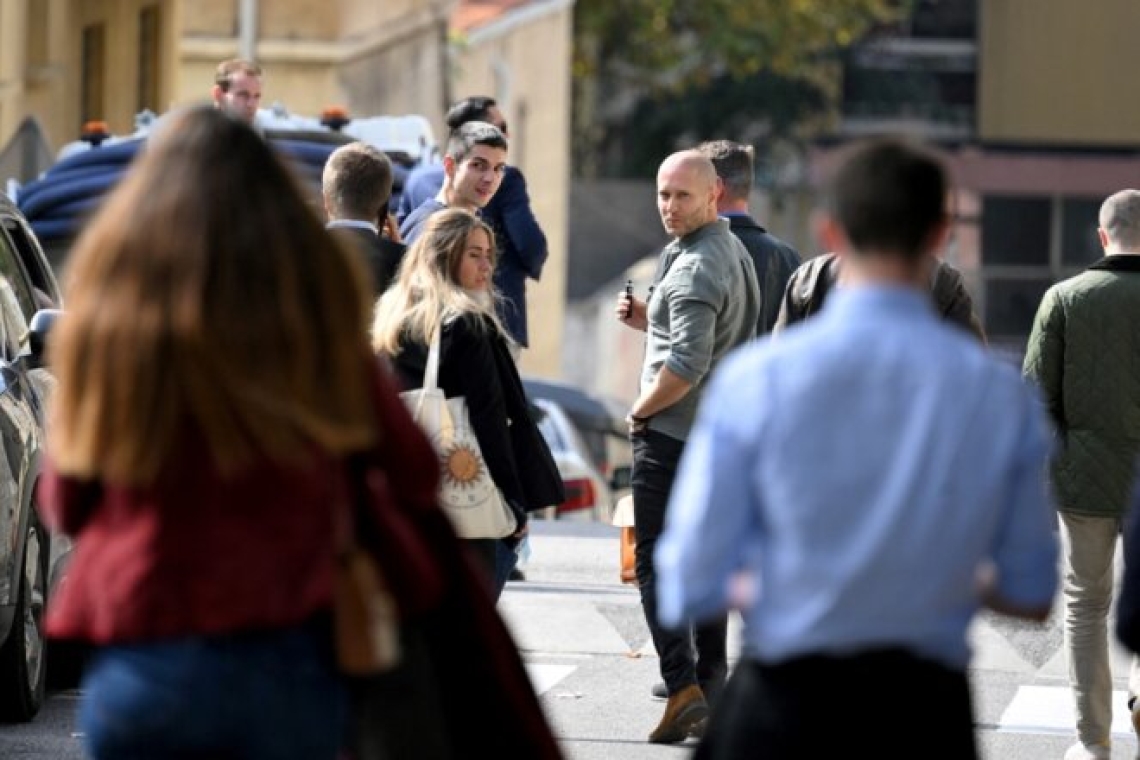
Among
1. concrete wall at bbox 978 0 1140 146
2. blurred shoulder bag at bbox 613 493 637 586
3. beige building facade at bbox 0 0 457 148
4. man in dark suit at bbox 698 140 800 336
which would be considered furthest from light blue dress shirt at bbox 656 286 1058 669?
concrete wall at bbox 978 0 1140 146

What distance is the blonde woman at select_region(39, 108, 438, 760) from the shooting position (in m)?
4.39

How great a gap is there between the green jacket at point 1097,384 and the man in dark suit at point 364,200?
6.69ft

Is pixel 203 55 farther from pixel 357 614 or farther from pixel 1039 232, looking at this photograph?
pixel 357 614

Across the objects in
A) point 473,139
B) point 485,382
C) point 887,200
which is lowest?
point 485,382

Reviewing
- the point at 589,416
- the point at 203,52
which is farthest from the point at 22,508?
the point at 203,52

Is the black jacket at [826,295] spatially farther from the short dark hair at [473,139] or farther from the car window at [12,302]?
the car window at [12,302]

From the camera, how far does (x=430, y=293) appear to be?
316 inches

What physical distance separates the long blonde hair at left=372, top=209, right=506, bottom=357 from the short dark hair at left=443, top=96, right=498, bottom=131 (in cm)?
409

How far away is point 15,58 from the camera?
23.6 meters

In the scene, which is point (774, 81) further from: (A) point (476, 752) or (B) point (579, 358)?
(A) point (476, 752)

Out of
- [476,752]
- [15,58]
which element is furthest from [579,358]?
[476,752]

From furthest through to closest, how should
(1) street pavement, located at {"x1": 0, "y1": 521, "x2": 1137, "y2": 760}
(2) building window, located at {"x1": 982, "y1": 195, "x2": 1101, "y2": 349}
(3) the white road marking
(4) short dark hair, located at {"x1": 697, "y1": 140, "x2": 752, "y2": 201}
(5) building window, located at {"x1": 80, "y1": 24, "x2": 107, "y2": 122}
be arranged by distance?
(2) building window, located at {"x1": 982, "y1": 195, "x2": 1101, "y2": 349} → (5) building window, located at {"x1": 80, "y1": 24, "x2": 107, "y2": 122} → (4) short dark hair, located at {"x1": 697, "y1": 140, "x2": 752, "y2": 201} → (3) the white road marking → (1) street pavement, located at {"x1": 0, "y1": 521, "x2": 1137, "y2": 760}

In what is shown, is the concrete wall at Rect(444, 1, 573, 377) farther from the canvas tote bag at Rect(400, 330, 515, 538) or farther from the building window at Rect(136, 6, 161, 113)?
the canvas tote bag at Rect(400, 330, 515, 538)

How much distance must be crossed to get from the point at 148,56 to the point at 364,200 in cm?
2129
